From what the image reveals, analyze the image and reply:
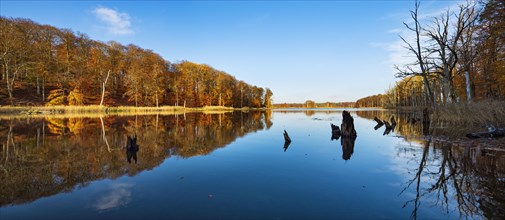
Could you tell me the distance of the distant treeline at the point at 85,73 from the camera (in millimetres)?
45325

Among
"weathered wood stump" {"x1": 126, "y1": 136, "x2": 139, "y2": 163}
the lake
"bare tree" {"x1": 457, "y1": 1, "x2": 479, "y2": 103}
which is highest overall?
"bare tree" {"x1": 457, "y1": 1, "x2": 479, "y2": 103}

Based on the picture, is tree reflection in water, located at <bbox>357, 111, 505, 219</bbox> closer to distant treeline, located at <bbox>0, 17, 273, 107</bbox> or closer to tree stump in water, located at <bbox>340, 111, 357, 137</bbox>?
tree stump in water, located at <bbox>340, 111, 357, 137</bbox>

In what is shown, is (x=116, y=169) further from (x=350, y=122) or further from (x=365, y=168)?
(x=350, y=122)

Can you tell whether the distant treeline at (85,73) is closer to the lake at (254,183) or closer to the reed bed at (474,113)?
the lake at (254,183)

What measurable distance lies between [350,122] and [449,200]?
1035 cm

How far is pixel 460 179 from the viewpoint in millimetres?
5891

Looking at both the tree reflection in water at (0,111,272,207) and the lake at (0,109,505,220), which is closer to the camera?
the lake at (0,109,505,220)

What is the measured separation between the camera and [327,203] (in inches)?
186

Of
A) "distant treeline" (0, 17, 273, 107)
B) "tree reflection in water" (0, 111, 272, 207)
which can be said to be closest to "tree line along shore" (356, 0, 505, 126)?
"tree reflection in water" (0, 111, 272, 207)

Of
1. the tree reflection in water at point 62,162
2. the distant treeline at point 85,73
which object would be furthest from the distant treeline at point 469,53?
the distant treeline at point 85,73

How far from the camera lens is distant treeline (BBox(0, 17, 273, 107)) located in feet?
149

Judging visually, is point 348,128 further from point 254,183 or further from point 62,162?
point 62,162

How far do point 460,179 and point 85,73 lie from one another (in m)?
70.9

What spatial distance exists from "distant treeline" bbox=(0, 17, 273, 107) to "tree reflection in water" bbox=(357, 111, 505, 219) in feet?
160
